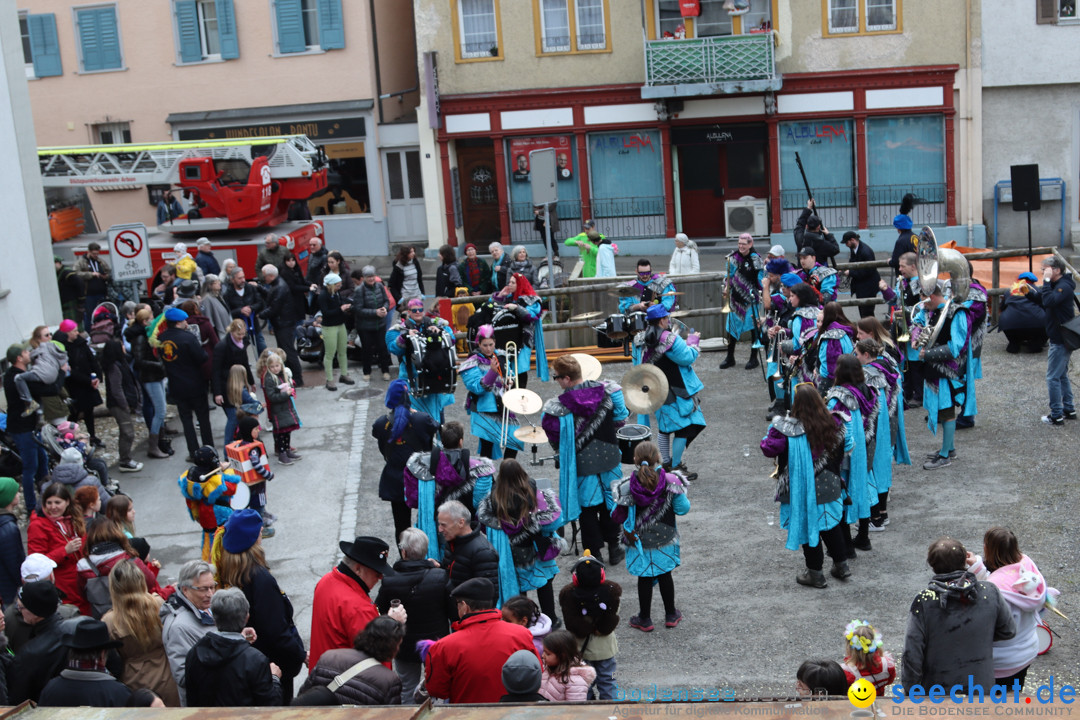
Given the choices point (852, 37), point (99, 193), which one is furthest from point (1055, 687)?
point (99, 193)

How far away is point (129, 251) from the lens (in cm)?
1494

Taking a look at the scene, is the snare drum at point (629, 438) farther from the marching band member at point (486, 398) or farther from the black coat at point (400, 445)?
the black coat at point (400, 445)

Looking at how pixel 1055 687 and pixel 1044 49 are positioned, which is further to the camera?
pixel 1044 49

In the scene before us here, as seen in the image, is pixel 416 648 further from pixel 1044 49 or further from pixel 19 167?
pixel 1044 49

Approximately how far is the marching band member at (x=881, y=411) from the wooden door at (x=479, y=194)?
1838 centimetres

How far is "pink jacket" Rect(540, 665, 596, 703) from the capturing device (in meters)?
6.03

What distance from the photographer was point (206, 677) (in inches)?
232

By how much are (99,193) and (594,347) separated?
692 inches

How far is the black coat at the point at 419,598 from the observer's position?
6875mm

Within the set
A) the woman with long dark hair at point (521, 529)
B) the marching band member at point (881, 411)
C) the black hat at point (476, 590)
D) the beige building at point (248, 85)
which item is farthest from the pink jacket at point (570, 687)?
the beige building at point (248, 85)

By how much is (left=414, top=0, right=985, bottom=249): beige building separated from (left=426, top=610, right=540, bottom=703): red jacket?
2104 cm

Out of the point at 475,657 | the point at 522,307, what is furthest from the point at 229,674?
the point at 522,307

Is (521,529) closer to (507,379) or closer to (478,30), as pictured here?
(507,379)

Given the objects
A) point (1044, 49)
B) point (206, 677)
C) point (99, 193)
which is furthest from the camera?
point (99, 193)
